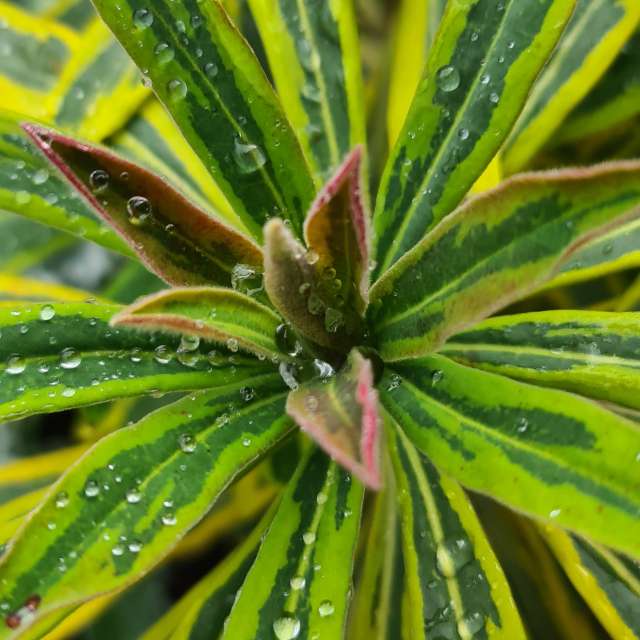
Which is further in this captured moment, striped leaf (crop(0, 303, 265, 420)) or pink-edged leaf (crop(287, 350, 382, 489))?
striped leaf (crop(0, 303, 265, 420))

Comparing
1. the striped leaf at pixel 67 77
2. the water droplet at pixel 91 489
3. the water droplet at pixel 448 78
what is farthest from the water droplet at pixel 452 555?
the striped leaf at pixel 67 77

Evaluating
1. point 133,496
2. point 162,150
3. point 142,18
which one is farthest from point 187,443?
point 162,150

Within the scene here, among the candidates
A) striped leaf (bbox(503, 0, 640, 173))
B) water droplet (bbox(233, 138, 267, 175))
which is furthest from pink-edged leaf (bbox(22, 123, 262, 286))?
striped leaf (bbox(503, 0, 640, 173))

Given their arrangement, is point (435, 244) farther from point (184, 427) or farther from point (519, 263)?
point (184, 427)

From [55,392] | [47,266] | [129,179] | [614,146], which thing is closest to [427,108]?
[129,179]

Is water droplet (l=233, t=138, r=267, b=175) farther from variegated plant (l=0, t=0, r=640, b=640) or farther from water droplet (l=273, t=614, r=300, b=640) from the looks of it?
water droplet (l=273, t=614, r=300, b=640)

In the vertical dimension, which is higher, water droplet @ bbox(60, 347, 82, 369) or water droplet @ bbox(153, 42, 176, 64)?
water droplet @ bbox(153, 42, 176, 64)

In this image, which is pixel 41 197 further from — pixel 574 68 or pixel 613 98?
pixel 613 98

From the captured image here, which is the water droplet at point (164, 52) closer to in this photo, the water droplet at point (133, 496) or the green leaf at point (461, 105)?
the green leaf at point (461, 105)
